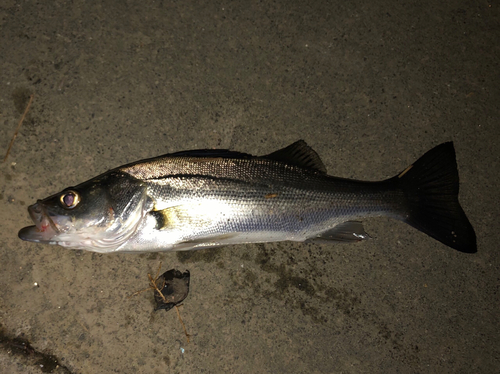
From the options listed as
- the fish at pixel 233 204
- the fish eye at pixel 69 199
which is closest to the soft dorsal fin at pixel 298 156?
the fish at pixel 233 204

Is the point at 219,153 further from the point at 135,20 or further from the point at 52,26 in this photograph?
the point at 52,26

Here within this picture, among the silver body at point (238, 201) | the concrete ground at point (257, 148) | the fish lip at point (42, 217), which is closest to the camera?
the fish lip at point (42, 217)

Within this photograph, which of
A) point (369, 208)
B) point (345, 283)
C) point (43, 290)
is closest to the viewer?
point (369, 208)

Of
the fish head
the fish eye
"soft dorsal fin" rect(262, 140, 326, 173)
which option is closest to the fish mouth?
the fish head

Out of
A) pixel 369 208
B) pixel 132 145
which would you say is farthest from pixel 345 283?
pixel 132 145

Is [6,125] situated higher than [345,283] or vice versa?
[6,125]

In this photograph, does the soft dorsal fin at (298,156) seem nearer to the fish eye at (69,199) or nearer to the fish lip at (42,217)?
the fish eye at (69,199)

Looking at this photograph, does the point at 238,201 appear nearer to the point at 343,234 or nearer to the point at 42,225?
the point at 343,234
